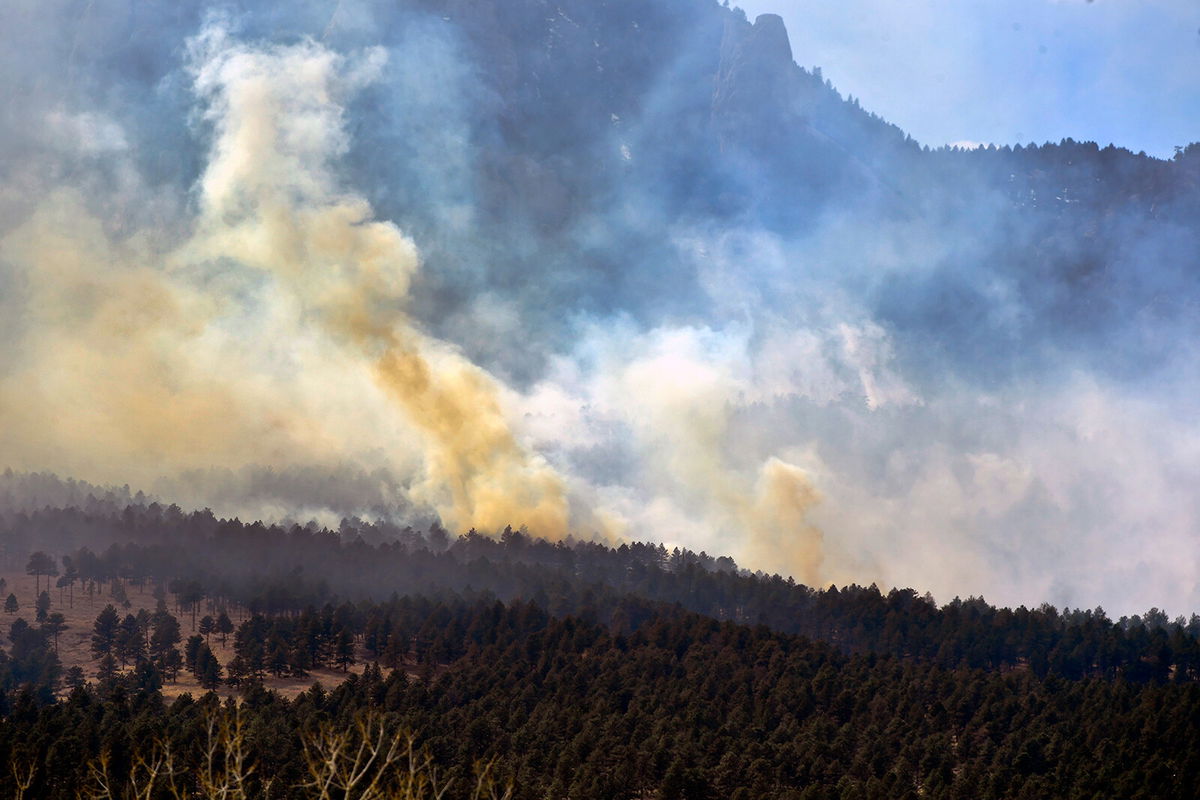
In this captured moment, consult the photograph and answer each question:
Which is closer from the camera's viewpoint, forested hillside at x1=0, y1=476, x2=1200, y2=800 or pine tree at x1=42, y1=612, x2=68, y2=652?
forested hillside at x1=0, y1=476, x2=1200, y2=800

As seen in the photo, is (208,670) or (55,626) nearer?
(208,670)

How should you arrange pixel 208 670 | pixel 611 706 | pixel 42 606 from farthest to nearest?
pixel 42 606
pixel 208 670
pixel 611 706

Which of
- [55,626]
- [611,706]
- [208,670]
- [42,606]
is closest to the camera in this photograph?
[611,706]

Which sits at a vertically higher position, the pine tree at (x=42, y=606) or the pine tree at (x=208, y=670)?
the pine tree at (x=42, y=606)

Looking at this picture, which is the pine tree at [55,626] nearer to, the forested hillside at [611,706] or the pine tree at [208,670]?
the forested hillside at [611,706]

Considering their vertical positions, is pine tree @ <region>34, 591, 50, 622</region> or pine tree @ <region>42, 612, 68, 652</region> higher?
pine tree @ <region>34, 591, 50, 622</region>

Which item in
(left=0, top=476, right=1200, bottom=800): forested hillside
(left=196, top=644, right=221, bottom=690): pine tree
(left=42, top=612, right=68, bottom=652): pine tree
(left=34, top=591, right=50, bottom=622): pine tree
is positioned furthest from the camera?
(left=34, top=591, right=50, bottom=622): pine tree

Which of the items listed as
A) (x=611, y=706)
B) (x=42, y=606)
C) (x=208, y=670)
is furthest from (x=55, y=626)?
(x=611, y=706)

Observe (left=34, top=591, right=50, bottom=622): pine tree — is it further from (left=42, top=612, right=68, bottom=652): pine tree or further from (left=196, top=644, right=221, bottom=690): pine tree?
(left=196, top=644, right=221, bottom=690): pine tree

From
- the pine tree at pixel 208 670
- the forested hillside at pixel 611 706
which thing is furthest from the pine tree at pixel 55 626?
the pine tree at pixel 208 670

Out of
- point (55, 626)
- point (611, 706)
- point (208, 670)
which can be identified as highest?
point (611, 706)

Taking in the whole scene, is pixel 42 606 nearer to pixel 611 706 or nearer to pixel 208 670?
pixel 208 670

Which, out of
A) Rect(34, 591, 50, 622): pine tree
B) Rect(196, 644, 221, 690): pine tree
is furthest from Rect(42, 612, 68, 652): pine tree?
Rect(196, 644, 221, 690): pine tree

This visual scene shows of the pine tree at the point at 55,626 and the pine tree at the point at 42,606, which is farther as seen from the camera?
the pine tree at the point at 42,606
